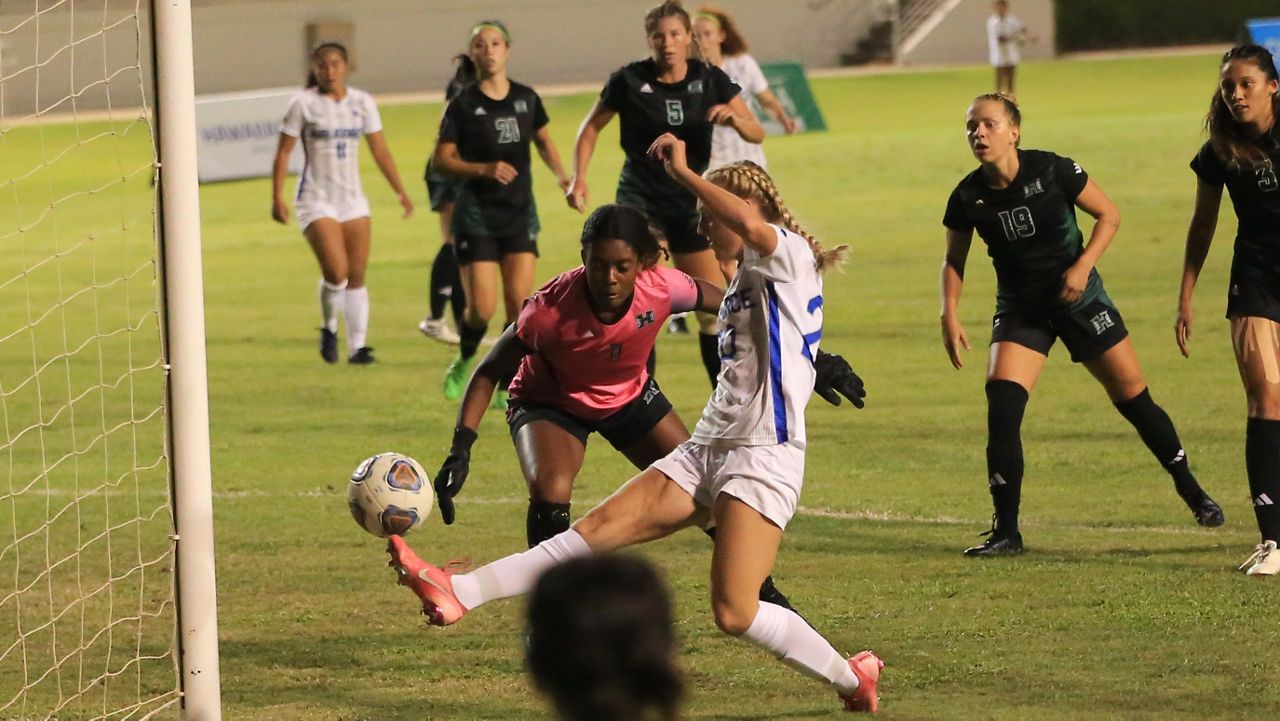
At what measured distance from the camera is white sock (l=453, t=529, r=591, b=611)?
5.52 metres

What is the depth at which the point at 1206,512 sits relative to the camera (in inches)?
312

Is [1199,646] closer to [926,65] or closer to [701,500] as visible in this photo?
[701,500]

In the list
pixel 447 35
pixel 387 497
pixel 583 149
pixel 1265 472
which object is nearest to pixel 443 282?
pixel 583 149

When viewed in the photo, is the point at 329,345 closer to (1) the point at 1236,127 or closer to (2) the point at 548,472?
(2) the point at 548,472

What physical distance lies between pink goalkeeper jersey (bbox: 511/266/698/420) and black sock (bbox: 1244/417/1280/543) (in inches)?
92.5

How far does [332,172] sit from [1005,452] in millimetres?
6914

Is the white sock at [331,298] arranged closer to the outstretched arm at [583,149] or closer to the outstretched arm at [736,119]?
the outstretched arm at [583,149]

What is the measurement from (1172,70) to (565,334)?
3876 cm

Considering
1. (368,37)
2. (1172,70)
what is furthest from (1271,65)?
(368,37)

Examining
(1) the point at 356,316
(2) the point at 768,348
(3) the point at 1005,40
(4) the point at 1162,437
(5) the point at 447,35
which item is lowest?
(5) the point at 447,35

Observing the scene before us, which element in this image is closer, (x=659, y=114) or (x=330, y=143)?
(x=659, y=114)

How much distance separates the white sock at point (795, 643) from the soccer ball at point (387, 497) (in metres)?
1.38

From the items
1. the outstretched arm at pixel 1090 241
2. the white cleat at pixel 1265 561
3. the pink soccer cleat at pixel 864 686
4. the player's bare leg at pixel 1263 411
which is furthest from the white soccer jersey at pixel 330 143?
the pink soccer cleat at pixel 864 686

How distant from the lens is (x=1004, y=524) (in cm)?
756
